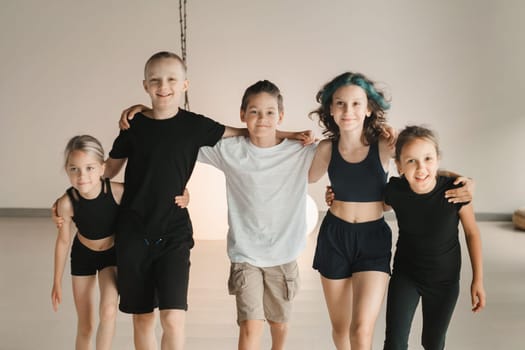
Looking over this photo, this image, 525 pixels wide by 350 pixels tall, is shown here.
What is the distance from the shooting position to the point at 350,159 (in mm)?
2631

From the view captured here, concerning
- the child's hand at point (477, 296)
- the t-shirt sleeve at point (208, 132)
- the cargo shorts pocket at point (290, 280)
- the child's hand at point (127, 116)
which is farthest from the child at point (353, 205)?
the child's hand at point (127, 116)

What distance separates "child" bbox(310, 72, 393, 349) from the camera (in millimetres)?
2545

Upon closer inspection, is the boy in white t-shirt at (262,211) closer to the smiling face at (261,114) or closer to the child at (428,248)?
the smiling face at (261,114)

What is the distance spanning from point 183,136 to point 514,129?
4608mm

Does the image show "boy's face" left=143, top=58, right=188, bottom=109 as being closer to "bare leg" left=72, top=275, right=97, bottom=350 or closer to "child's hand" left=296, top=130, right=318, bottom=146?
"child's hand" left=296, top=130, right=318, bottom=146

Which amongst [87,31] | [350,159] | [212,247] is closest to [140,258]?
[350,159]

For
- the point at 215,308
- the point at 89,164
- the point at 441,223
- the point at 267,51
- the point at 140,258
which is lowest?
the point at 215,308

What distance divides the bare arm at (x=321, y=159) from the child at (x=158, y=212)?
49cm

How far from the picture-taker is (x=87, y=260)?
8.63 feet

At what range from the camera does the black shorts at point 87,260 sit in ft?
8.63

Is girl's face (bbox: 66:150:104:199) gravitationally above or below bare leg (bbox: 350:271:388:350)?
above

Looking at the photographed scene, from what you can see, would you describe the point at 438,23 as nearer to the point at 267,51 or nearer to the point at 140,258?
the point at 267,51

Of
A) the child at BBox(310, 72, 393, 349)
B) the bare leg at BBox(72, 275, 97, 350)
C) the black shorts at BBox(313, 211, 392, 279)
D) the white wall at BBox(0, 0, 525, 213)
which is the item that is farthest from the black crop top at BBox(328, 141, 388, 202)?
the white wall at BBox(0, 0, 525, 213)

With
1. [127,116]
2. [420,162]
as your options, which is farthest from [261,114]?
[420,162]
